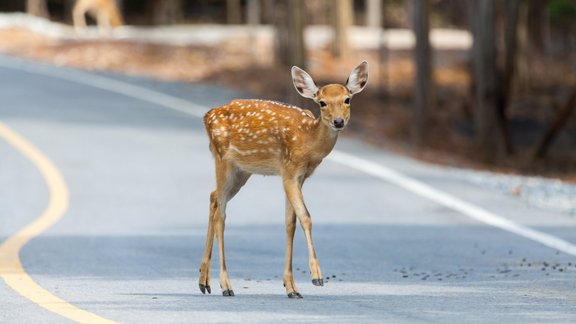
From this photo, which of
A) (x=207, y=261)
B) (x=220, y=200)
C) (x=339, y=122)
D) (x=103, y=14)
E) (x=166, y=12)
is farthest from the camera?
(x=166, y=12)

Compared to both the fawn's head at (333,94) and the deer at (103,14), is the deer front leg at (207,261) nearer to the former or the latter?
the fawn's head at (333,94)

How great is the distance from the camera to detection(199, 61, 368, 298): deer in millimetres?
10773

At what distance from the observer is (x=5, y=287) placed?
1172cm

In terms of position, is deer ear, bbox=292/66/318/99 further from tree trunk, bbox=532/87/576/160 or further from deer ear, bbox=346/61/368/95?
tree trunk, bbox=532/87/576/160

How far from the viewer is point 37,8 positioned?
71.1 metres

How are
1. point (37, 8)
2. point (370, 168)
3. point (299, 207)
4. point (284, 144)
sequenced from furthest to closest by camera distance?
1. point (37, 8)
2. point (370, 168)
3. point (284, 144)
4. point (299, 207)

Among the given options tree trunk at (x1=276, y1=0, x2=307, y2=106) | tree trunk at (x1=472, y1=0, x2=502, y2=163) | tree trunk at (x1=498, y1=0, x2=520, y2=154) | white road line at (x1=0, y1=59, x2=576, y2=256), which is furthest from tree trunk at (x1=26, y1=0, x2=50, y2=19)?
tree trunk at (x1=472, y1=0, x2=502, y2=163)

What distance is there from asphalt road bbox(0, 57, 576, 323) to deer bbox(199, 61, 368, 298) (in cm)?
45

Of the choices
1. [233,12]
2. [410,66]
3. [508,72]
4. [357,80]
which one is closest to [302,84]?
[357,80]

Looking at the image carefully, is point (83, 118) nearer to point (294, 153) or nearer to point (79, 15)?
point (294, 153)

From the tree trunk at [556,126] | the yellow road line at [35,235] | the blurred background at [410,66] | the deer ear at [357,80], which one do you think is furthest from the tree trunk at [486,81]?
the deer ear at [357,80]

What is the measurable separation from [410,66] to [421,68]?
15.1 m

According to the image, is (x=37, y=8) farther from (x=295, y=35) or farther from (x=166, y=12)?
(x=295, y=35)

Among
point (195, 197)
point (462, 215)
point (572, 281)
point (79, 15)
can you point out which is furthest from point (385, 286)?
point (79, 15)
